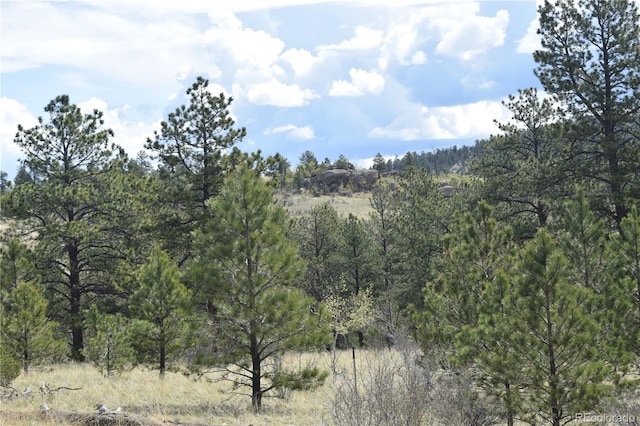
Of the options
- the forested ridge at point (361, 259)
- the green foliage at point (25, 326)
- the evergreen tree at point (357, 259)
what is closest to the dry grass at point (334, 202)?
the evergreen tree at point (357, 259)

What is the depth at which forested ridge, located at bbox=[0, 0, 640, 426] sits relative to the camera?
8.86 m

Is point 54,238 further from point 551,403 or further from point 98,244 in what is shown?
point 551,403

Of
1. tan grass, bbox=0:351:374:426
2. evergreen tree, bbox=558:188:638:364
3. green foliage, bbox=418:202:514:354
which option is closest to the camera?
evergreen tree, bbox=558:188:638:364

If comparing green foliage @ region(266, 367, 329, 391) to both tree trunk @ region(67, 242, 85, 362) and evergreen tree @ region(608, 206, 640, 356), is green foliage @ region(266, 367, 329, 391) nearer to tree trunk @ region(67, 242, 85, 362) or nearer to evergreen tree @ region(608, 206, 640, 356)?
evergreen tree @ region(608, 206, 640, 356)

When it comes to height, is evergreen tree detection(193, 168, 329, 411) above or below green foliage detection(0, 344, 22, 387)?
above

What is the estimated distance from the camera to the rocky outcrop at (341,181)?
92.0 meters

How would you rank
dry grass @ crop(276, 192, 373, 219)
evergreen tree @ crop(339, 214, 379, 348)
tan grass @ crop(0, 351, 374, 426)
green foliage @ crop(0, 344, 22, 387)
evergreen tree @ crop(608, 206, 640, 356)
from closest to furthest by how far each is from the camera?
1. tan grass @ crop(0, 351, 374, 426)
2. evergreen tree @ crop(608, 206, 640, 356)
3. green foliage @ crop(0, 344, 22, 387)
4. evergreen tree @ crop(339, 214, 379, 348)
5. dry grass @ crop(276, 192, 373, 219)

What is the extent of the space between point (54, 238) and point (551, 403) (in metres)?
16.6

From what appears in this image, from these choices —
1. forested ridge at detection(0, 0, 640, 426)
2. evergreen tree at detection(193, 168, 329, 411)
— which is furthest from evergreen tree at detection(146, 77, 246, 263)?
evergreen tree at detection(193, 168, 329, 411)

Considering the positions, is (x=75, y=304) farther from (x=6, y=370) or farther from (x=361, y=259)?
(x=361, y=259)

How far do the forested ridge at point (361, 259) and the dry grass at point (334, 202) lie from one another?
4445 centimetres

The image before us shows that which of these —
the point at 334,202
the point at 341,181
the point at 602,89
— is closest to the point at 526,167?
the point at 602,89

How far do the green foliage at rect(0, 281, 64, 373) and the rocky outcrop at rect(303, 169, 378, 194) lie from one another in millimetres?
76528

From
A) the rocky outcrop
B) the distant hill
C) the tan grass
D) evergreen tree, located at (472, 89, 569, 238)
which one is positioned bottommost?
the tan grass
